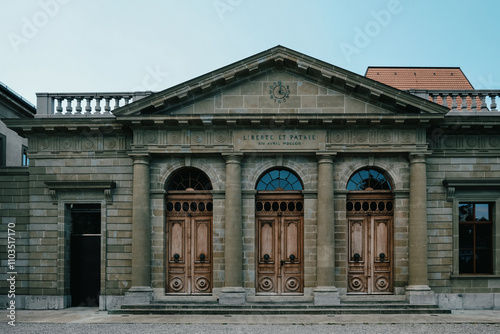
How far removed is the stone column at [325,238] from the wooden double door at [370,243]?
94cm

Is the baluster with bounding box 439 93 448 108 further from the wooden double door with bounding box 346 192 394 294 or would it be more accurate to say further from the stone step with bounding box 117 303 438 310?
the stone step with bounding box 117 303 438 310

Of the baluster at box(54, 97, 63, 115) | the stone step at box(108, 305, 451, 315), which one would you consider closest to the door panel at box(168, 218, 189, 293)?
the stone step at box(108, 305, 451, 315)

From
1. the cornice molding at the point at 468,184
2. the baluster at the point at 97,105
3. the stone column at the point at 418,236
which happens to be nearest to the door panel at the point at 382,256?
the stone column at the point at 418,236

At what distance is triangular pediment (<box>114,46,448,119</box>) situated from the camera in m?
17.8

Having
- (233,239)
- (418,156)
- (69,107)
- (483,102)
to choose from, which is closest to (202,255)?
(233,239)

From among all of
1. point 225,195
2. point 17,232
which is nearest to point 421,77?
point 225,195

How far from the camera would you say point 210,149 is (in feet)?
59.1

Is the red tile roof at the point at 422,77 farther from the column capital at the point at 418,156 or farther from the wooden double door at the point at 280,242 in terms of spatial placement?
the wooden double door at the point at 280,242

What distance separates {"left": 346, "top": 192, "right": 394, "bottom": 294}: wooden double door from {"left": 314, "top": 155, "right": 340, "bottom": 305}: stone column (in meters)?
0.94

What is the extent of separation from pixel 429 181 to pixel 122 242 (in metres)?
11.3

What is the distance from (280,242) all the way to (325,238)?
66.4 inches

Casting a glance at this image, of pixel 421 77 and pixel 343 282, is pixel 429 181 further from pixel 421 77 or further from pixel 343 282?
pixel 421 77

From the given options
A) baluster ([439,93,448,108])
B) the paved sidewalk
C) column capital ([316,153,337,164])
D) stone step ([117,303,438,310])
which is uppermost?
baluster ([439,93,448,108])

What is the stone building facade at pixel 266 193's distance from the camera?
58.1 ft
